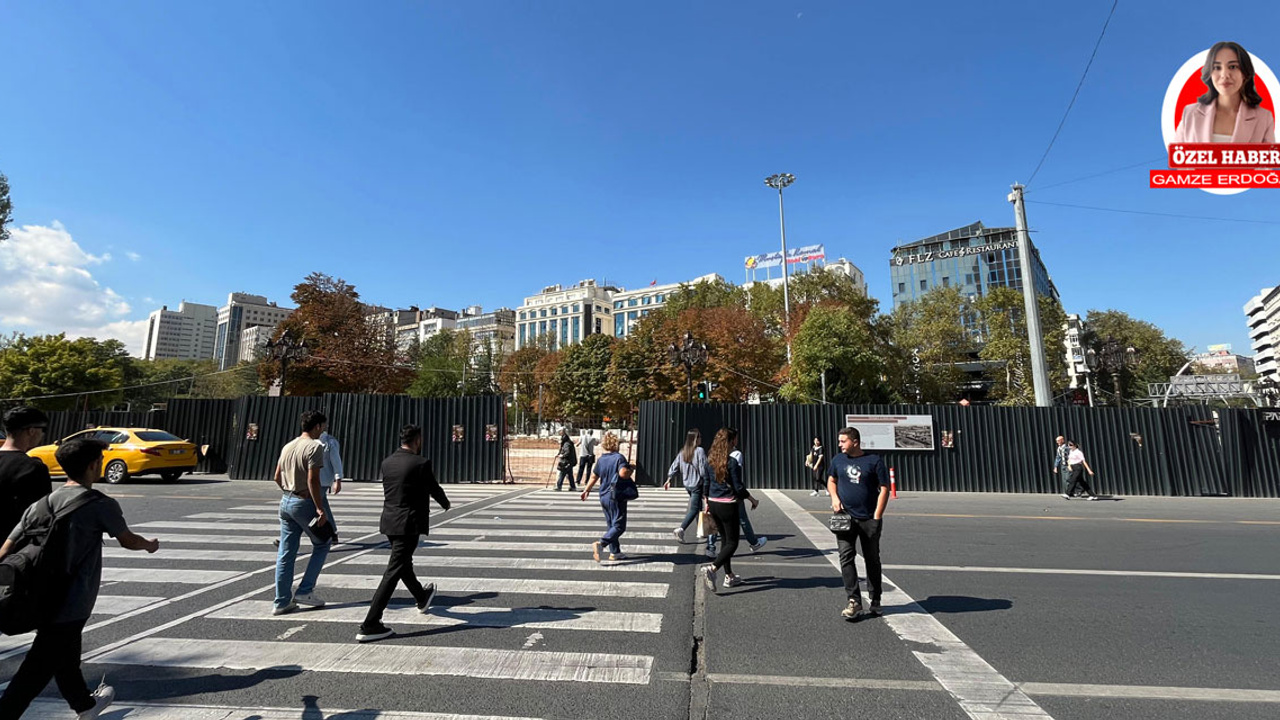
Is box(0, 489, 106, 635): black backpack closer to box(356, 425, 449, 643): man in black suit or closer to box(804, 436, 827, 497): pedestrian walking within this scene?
box(356, 425, 449, 643): man in black suit

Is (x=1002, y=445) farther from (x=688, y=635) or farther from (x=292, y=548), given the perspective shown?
(x=292, y=548)

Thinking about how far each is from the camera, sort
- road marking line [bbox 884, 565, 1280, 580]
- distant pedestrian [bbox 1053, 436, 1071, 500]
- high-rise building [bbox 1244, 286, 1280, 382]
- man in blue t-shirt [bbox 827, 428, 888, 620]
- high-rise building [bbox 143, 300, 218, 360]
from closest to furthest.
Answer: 1. man in blue t-shirt [bbox 827, 428, 888, 620]
2. road marking line [bbox 884, 565, 1280, 580]
3. distant pedestrian [bbox 1053, 436, 1071, 500]
4. high-rise building [bbox 1244, 286, 1280, 382]
5. high-rise building [bbox 143, 300, 218, 360]

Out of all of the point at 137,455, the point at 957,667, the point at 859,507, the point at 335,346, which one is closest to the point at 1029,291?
the point at 859,507

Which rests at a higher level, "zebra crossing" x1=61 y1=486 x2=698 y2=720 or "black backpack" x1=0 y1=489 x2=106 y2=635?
"black backpack" x1=0 y1=489 x2=106 y2=635

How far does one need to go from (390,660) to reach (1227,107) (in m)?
18.1

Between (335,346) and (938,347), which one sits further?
(938,347)

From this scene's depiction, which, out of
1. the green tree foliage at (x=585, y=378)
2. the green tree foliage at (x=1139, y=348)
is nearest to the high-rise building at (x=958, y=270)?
the green tree foliage at (x=1139, y=348)

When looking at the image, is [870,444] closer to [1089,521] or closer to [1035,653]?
[1089,521]

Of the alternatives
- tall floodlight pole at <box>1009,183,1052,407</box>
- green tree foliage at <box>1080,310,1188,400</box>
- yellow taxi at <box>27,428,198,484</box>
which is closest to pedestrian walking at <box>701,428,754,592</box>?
yellow taxi at <box>27,428,198,484</box>

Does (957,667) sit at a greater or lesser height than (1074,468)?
lesser

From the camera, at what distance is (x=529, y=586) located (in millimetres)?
6133


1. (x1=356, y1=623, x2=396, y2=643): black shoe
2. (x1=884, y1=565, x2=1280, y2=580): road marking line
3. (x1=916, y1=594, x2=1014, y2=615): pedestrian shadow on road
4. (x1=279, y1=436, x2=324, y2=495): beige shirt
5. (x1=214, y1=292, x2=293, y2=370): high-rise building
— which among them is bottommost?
(x1=884, y1=565, x2=1280, y2=580): road marking line

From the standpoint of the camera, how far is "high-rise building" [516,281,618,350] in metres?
123

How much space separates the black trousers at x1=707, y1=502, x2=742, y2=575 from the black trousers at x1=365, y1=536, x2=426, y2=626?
3067 millimetres
